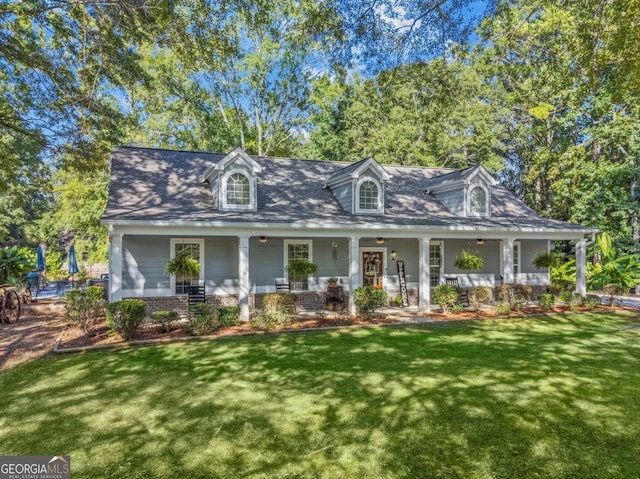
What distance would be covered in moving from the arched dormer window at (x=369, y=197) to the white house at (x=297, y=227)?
0.04 metres

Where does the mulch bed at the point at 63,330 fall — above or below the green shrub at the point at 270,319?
below

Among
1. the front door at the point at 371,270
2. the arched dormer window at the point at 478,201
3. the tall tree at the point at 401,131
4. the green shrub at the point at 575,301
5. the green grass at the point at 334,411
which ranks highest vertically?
the tall tree at the point at 401,131

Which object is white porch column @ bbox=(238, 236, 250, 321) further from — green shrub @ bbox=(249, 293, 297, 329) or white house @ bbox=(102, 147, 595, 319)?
green shrub @ bbox=(249, 293, 297, 329)

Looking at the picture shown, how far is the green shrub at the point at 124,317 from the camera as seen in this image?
369 inches

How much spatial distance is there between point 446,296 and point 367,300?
2954mm

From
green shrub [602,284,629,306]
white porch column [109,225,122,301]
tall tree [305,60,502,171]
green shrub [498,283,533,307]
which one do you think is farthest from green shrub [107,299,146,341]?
tall tree [305,60,502,171]

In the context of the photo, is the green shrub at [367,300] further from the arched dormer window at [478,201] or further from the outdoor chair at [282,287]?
the arched dormer window at [478,201]

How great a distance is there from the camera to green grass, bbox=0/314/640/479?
4.13 metres

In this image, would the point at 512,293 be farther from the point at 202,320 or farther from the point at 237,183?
the point at 202,320

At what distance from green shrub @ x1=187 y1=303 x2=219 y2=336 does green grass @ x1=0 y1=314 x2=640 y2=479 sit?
1.04 m

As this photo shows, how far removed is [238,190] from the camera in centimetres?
1317

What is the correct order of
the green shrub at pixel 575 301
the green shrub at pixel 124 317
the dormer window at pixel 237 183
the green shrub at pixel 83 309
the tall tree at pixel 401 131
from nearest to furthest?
Answer: the green shrub at pixel 124 317
the green shrub at pixel 83 309
the dormer window at pixel 237 183
the green shrub at pixel 575 301
the tall tree at pixel 401 131

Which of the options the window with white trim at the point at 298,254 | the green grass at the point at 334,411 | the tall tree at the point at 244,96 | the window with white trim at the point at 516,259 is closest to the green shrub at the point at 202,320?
the green grass at the point at 334,411

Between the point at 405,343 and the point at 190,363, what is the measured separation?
189 inches
